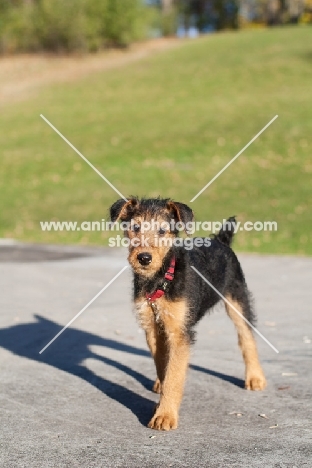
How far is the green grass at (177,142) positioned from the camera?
19.5 meters

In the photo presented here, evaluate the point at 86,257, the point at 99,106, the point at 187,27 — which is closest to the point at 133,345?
the point at 86,257

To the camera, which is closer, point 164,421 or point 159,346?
point 164,421

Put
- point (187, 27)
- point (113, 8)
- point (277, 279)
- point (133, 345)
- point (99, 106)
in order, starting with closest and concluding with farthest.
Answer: point (133, 345)
point (277, 279)
point (99, 106)
point (113, 8)
point (187, 27)

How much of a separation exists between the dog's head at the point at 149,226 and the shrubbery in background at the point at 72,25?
126 feet

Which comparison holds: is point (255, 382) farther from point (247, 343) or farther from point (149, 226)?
point (149, 226)

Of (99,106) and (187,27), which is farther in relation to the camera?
(187,27)

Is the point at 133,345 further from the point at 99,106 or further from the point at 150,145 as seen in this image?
the point at 99,106

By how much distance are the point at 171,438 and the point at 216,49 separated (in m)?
39.7

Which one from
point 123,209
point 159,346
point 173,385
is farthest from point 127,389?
point 123,209

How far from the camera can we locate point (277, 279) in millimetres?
11250

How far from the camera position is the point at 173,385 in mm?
5074

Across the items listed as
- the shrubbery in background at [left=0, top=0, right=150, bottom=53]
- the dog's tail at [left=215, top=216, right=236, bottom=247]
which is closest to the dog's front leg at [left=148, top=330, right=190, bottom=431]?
the dog's tail at [left=215, top=216, right=236, bottom=247]

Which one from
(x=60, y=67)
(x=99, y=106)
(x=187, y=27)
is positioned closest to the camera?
(x=99, y=106)

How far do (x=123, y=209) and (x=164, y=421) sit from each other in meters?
1.69
